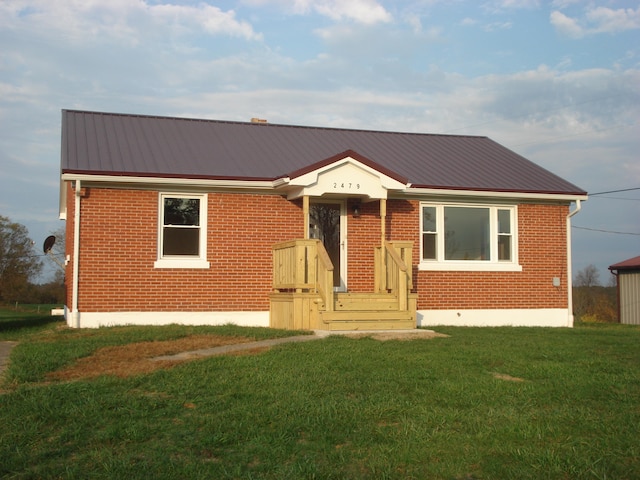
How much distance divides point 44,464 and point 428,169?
42.8ft

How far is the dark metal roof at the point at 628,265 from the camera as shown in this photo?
106ft

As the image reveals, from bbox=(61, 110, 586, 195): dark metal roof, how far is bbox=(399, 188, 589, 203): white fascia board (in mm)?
98

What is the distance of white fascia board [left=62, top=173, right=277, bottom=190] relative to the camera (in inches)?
555

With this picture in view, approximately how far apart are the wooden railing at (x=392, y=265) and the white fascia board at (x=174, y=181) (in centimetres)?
264

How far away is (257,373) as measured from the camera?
853cm

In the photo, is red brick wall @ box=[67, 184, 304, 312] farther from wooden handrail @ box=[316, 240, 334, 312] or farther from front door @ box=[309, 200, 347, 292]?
wooden handrail @ box=[316, 240, 334, 312]

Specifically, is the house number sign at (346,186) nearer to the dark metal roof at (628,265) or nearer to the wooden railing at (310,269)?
the wooden railing at (310,269)

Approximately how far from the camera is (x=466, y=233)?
16828 millimetres

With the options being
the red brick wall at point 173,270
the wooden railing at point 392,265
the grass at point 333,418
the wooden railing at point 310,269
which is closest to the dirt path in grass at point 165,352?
the grass at point 333,418

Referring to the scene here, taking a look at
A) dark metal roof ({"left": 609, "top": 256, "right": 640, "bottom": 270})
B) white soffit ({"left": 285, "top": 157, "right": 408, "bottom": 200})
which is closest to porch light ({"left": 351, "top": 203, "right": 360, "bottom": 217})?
white soffit ({"left": 285, "top": 157, "right": 408, "bottom": 200})

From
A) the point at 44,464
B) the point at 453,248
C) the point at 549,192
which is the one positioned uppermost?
the point at 549,192

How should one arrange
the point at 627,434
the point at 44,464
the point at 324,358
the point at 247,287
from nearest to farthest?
the point at 44,464, the point at 627,434, the point at 324,358, the point at 247,287

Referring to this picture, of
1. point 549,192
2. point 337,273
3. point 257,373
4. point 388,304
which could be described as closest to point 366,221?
point 337,273

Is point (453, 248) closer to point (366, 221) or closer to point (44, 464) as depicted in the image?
point (366, 221)
